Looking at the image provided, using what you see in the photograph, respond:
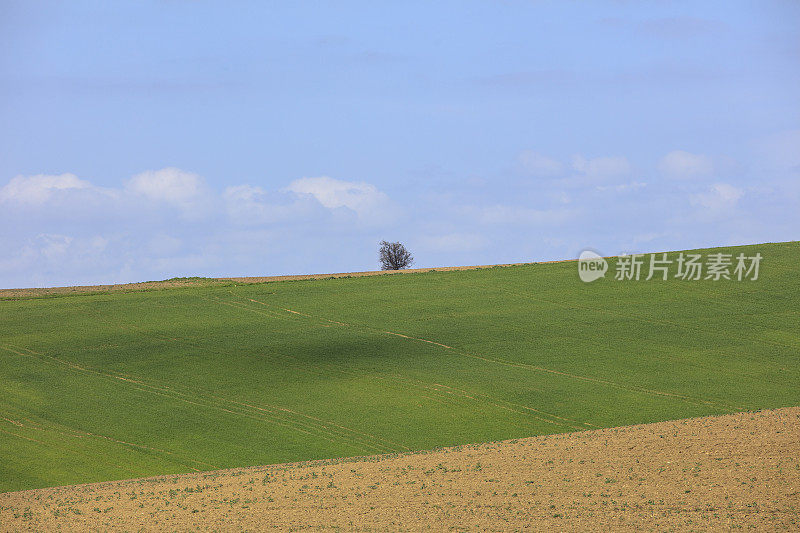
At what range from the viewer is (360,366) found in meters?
37.3

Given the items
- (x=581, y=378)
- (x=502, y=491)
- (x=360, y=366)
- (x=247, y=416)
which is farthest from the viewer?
(x=360, y=366)

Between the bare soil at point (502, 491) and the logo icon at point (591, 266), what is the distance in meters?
29.7

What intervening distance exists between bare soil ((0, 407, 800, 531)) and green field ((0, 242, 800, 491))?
461cm

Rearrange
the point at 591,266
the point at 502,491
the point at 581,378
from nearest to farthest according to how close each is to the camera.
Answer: the point at 502,491
the point at 581,378
the point at 591,266

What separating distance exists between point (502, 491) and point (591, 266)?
39281 millimetres

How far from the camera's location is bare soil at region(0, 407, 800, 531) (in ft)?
58.5

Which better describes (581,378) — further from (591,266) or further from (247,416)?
(591,266)

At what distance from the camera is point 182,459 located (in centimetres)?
2798

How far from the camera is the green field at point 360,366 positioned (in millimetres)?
29625

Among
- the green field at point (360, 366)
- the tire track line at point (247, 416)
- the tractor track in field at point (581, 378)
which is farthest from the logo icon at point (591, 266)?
the tire track line at point (247, 416)

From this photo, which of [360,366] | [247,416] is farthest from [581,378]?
[247,416]

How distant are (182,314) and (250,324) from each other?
460 centimetres

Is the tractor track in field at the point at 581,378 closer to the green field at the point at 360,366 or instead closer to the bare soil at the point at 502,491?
the green field at the point at 360,366

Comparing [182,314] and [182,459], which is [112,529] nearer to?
[182,459]
